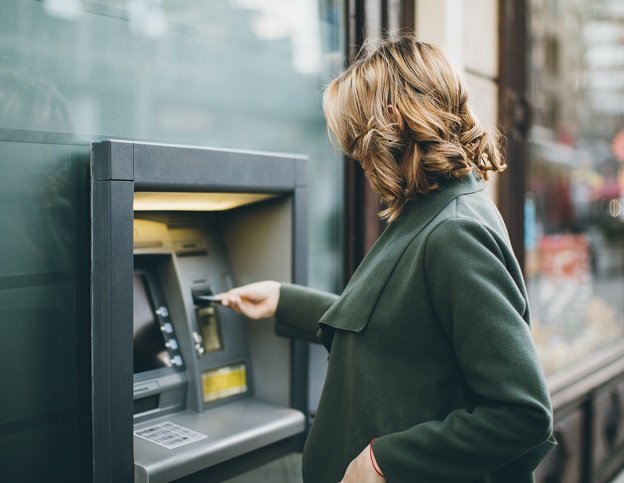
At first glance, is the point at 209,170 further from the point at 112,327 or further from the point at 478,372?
the point at 478,372

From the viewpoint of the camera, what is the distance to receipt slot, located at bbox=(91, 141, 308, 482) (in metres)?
1.61

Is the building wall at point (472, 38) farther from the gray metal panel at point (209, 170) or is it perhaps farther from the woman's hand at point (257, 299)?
the woman's hand at point (257, 299)

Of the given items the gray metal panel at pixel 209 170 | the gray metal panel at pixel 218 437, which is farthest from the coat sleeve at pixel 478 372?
the gray metal panel at pixel 209 170

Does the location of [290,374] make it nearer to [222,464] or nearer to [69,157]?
[222,464]

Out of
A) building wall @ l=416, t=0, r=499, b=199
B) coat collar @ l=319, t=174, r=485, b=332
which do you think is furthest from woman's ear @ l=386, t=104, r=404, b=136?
building wall @ l=416, t=0, r=499, b=199

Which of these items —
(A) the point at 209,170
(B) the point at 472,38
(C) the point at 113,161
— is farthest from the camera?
(B) the point at 472,38

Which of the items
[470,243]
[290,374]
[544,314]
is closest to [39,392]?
[290,374]

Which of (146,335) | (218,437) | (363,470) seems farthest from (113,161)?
(363,470)

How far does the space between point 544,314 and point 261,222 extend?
9.37ft

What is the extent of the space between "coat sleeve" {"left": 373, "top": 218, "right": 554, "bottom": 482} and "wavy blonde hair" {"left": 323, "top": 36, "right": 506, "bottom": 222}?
15cm

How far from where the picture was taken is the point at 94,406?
64.4 inches

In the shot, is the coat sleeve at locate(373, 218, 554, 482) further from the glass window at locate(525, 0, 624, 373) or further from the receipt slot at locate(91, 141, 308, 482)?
the glass window at locate(525, 0, 624, 373)

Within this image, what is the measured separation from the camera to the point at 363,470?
55.1 inches

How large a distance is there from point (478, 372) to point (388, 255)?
307 millimetres
